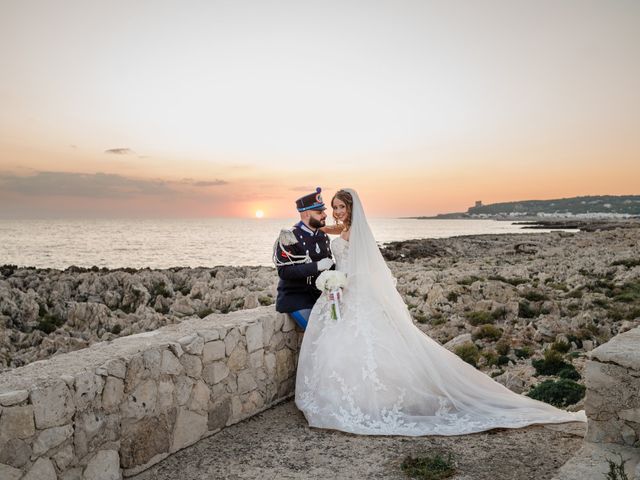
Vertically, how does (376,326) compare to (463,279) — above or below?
above

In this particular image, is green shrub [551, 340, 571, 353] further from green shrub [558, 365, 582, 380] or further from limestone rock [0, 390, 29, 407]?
limestone rock [0, 390, 29, 407]

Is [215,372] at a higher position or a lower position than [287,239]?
lower

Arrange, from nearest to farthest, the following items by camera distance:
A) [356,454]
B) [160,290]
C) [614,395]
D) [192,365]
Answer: [614,395], [356,454], [192,365], [160,290]

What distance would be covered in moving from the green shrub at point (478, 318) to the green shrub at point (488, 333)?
2.84 ft

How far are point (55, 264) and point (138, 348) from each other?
51739mm

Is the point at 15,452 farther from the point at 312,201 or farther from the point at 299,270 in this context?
the point at 312,201

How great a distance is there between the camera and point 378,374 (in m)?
5.15

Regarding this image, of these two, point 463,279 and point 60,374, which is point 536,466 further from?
point 463,279

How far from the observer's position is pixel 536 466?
427 centimetres

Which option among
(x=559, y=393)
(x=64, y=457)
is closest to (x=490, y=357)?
(x=559, y=393)

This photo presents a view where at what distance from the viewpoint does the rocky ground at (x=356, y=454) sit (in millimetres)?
4246

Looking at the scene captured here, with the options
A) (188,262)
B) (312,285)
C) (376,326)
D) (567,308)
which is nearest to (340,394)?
(376,326)

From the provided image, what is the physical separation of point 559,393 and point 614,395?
311 cm

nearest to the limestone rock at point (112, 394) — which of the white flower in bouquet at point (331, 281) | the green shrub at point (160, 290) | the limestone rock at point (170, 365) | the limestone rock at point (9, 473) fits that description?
the limestone rock at point (170, 365)
